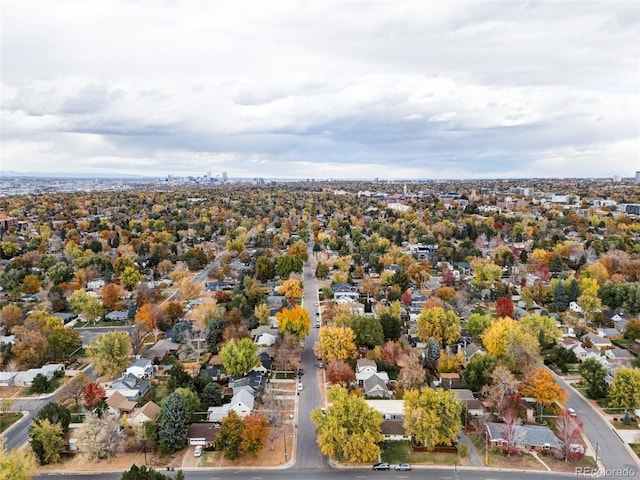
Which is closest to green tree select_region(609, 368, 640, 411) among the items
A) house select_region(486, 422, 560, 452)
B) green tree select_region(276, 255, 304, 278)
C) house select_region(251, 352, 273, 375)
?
house select_region(486, 422, 560, 452)

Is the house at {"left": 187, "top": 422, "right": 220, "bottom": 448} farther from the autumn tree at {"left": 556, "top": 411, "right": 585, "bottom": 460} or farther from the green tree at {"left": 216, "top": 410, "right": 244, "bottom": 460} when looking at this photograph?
the autumn tree at {"left": 556, "top": 411, "right": 585, "bottom": 460}

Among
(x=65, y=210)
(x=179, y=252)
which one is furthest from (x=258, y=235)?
(x=65, y=210)

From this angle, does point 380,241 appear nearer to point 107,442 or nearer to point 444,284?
point 444,284

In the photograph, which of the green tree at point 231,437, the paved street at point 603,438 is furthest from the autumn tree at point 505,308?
the green tree at point 231,437

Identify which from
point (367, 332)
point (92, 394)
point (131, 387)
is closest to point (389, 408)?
point (367, 332)

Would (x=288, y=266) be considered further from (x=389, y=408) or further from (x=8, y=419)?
(x=8, y=419)

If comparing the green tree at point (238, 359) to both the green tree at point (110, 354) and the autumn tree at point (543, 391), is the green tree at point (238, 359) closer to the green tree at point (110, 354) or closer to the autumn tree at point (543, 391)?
the green tree at point (110, 354)
